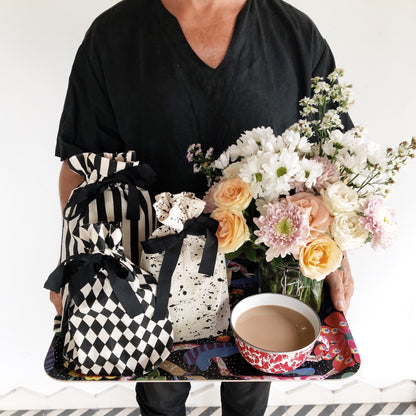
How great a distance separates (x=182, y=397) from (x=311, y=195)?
2.45 ft

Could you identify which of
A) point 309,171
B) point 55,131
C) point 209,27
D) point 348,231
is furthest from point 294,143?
point 55,131

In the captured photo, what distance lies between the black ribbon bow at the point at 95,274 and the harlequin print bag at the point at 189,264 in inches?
2.3

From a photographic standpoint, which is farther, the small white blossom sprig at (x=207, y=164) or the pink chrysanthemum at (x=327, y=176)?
the small white blossom sprig at (x=207, y=164)

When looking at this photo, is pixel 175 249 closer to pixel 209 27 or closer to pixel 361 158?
pixel 361 158

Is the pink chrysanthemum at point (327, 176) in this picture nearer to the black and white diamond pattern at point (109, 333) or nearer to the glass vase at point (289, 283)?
the glass vase at point (289, 283)

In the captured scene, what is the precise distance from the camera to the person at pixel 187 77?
892mm

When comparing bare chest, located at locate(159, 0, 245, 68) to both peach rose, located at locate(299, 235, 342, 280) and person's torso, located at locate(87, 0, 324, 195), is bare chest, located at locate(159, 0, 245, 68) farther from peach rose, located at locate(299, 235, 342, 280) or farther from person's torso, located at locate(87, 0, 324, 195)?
peach rose, located at locate(299, 235, 342, 280)

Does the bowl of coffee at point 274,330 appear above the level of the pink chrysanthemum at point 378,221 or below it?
below

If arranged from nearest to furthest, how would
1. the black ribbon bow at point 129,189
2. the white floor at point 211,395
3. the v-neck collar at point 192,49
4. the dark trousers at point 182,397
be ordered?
the black ribbon bow at point 129,189, the v-neck collar at point 192,49, the dark trousers at point 182,397, the white floor at point 211,395

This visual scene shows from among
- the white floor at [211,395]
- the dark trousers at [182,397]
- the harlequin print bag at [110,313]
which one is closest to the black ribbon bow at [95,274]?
the harlequin print bag at [110,313]

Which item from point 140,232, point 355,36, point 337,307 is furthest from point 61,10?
point 337,307

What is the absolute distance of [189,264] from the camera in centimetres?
76

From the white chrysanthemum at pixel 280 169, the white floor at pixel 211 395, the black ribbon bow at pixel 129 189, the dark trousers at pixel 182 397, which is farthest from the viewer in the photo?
the white floor at pixel 211 395

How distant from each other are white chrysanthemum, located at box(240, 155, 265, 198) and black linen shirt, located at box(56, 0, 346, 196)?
0.26 m
